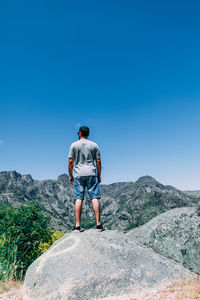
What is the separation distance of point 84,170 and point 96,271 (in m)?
2.92

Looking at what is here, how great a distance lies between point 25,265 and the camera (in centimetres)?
859

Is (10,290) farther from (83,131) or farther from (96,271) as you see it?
(83,131)

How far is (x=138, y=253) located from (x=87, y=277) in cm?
171

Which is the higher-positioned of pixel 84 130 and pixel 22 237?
pixel 84 130

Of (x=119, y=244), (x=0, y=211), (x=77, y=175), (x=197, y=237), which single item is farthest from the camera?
(x=0, y=211)

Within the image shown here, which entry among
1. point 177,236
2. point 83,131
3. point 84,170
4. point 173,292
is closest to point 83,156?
point 84,170

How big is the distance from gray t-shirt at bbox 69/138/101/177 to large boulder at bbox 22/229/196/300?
2.08 metres

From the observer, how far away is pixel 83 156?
701 cm

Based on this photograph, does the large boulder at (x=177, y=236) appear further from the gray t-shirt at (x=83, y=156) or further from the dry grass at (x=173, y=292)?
the gray t-shirt at (x=83, y=156)

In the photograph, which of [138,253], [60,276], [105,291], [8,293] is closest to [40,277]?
[60,276]

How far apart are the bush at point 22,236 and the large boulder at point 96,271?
2955 millimetres

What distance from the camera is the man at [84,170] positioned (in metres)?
6.79

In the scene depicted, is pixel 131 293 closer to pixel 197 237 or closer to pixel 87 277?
pixel 87 277

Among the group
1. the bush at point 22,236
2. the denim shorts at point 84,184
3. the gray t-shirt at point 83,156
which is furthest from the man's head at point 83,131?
the bush at point 22,236
